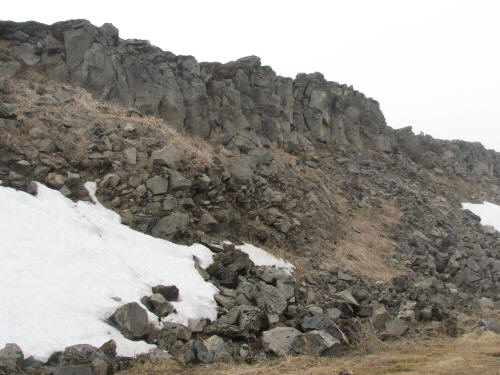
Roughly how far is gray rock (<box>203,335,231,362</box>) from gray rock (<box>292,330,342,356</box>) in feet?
5.69

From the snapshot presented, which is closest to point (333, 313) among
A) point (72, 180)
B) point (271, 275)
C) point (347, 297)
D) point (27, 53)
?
point (347, 297)

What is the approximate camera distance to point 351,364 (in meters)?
9.29

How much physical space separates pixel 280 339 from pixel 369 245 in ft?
38.0

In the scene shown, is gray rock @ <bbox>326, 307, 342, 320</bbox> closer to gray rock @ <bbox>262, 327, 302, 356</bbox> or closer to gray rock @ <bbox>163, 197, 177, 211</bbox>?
gray rock @ <bbox>262, 327, 302, 356</bbox>

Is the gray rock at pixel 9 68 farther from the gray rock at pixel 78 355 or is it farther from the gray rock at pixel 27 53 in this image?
the gray rock at pixel 78 355

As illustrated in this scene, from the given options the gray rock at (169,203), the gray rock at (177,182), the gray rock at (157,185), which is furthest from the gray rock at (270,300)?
the gray rock at (157,185)

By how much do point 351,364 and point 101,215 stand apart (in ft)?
30.0

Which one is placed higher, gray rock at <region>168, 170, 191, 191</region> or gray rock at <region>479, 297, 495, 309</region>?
gray rock at <region>168, 170, 191, 191</region>

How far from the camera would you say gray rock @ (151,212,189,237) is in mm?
13938

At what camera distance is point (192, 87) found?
24188 millimetres

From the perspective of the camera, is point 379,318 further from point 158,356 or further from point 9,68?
point 9,68

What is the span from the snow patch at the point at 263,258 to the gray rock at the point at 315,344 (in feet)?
16.6

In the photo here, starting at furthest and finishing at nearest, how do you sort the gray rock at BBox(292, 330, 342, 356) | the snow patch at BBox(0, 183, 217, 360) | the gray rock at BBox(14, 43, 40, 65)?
the gray rock at BBox(14, 43, 40, 65)
the gray rock at BBox(292, 330, 342, 356)
the snow patch at BBox(0, 183, 217, 360)

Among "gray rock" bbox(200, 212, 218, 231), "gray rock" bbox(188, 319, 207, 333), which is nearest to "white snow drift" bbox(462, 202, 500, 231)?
"gray rock" bbox(200, 212, 218, 231)
